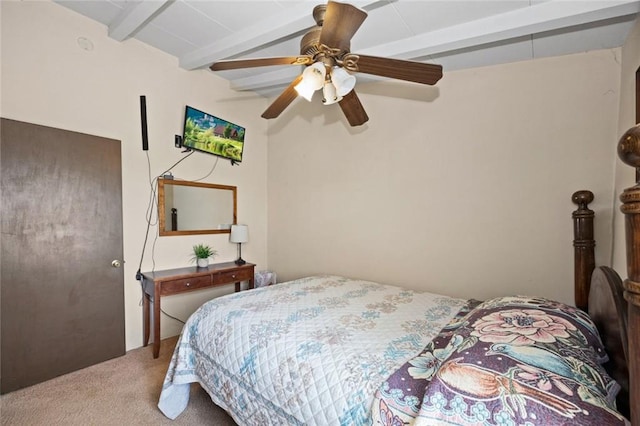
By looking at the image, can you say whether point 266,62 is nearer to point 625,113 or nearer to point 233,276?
point 233,276

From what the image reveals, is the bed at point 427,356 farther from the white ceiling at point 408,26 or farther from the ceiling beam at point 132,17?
the ceiling beam at point 132,17

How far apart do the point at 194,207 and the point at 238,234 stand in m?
0.58

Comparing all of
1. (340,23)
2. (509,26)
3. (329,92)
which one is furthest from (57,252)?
(509,26)

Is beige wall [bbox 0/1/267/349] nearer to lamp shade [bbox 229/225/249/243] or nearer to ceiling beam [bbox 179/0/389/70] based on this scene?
lamp shade [bbox 229/225/249/243]

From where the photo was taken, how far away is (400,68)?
175cm

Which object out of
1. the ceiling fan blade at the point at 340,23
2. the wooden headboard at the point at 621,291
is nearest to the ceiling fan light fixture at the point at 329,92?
the ceiling fan blade at the point at 340,23

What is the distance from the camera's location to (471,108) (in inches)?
104

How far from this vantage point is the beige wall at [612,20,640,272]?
71.9 inches

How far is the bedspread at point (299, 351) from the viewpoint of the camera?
1.21 meters

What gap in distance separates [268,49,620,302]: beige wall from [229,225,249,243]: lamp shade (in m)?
0.70

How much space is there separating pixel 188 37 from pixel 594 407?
3417 mm

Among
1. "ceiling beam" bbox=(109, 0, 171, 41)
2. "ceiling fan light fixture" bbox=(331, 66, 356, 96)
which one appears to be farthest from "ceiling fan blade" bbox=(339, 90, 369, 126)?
"ceiling beam" bbox=(109, 0, 171, 41)

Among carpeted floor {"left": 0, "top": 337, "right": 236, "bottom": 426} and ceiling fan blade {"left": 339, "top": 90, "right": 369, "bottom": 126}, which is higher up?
ceiling fan blade {"left": 339, "top": 90, "right": 369, "bottom": 126}

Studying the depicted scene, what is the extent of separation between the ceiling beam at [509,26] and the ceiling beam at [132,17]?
1646 millimetres
